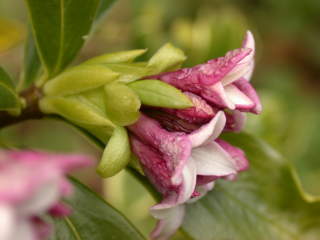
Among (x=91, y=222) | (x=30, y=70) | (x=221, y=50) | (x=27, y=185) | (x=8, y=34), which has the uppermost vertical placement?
(x=27, y=185)

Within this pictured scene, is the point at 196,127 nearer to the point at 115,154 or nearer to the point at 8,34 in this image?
the point at 115,154

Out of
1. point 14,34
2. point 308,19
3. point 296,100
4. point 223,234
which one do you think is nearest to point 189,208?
point 223,234

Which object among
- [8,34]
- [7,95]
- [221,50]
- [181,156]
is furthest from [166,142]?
[221,50]

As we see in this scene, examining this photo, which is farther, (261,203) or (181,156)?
(261,203)

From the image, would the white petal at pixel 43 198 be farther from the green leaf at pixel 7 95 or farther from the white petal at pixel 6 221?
the green leaf at pixel 7 95

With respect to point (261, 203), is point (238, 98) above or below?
above

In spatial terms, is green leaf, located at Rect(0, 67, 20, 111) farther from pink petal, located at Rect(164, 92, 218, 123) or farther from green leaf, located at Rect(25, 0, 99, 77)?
pink petal, located at Rect(164, 92, 218, 123)

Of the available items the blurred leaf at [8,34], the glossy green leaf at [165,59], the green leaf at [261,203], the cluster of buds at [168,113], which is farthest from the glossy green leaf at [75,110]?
the blurred leaf at [8,34]
